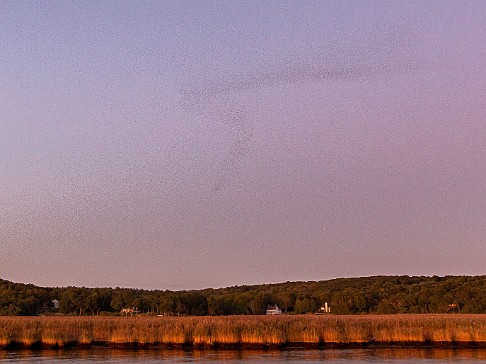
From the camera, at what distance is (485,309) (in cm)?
7556

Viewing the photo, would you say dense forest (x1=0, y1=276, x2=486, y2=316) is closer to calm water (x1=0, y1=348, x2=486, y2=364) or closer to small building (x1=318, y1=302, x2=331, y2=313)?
small building (x1=318, y1=302, x2=331, y2=313)

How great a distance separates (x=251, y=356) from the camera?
35250 mm

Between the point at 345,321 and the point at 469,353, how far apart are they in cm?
1295

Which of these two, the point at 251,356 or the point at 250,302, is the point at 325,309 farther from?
the point at 251,356

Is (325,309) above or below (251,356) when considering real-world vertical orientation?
above

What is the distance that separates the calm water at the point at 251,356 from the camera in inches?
1297

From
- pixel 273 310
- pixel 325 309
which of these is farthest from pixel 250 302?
pixel 325 309

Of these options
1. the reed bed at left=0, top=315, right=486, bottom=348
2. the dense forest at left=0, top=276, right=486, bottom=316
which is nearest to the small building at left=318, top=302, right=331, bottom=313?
the dense forest at left=0, top=276, right=486, bottom=316

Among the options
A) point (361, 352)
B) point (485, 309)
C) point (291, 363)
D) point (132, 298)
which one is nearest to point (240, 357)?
point (291, 363)

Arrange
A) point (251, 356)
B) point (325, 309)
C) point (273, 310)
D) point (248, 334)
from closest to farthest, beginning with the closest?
1. point (251, 356)
2. point (248, 334)
3. point (325, 309)
4. point (273, 310)

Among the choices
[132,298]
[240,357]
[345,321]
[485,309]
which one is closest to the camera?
[240,357]

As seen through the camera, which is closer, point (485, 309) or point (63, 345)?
point (63, 345)

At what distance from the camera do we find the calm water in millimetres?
32938

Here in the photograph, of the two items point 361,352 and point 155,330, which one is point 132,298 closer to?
point 155,330
